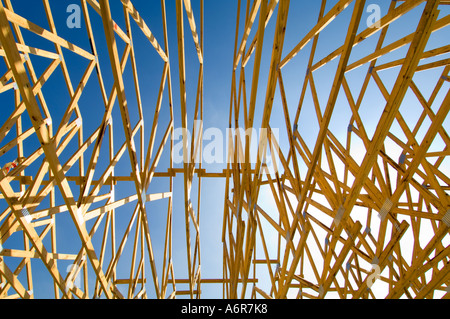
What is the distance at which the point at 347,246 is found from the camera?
574 centimetres

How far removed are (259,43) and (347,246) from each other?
462 centimetres

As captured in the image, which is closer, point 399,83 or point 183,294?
point 399,83

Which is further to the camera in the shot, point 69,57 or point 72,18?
point 69,57

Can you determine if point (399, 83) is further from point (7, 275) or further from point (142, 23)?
point (7, 275)

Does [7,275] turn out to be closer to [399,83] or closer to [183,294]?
[399,83]

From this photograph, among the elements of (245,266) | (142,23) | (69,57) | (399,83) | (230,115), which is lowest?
(245,266)

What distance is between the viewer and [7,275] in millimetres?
6168

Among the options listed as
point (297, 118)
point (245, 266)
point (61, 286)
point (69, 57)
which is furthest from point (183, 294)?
point (69, 57)

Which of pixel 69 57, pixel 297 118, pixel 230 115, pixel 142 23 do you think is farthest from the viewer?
pixel 230 115
